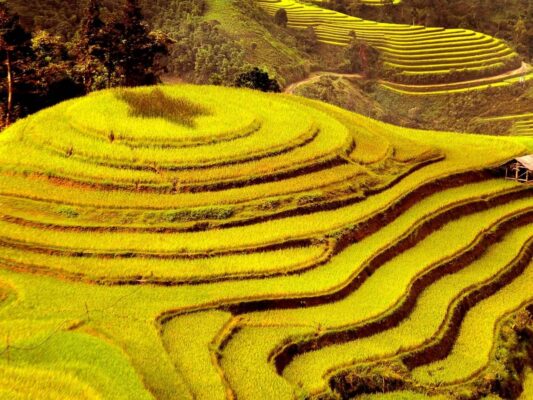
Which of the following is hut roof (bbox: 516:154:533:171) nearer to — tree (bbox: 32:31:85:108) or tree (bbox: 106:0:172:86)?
tree (bbox: 106:0:172:86)

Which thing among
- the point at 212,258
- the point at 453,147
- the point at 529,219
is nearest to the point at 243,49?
the point at 453,147

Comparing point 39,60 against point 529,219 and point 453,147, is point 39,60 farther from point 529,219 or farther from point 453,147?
point 529,219

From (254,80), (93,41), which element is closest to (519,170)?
(254,80)

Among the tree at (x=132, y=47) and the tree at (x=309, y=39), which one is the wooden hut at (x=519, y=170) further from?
the tree at (x=309, y=39)

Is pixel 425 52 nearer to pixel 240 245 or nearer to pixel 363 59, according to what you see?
pixel 363 59

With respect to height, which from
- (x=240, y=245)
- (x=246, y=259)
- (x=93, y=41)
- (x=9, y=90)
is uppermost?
(x=93, y=41)

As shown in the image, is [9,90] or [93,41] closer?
[9,90]

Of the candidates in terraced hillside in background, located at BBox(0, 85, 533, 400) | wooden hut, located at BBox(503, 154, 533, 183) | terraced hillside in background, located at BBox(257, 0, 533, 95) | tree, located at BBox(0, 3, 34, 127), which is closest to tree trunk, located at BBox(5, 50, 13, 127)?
tree, located at BBox(0, 3, 34, 127)
